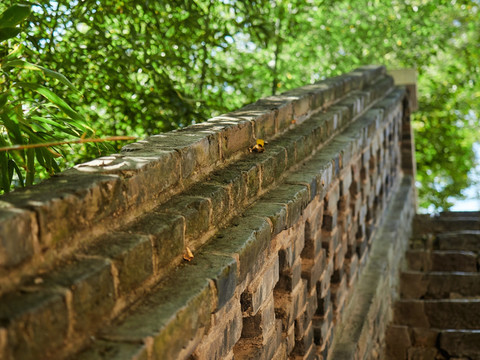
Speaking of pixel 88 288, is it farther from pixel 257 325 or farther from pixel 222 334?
pixel 257 325

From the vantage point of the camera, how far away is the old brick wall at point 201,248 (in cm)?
118

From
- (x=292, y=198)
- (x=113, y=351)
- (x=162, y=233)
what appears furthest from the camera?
(x=292, y=198)

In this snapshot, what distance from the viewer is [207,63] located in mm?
5832

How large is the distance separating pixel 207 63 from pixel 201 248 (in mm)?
4267

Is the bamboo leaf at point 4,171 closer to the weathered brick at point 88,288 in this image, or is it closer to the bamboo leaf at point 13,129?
the bamboo leaf at point 13,129

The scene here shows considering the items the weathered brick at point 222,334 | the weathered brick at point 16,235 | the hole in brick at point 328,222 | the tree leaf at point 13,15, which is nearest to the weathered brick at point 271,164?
the hole in brick at point 328,222

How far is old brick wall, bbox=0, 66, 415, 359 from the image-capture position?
118cm

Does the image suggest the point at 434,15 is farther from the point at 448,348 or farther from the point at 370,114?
the point at 448,348

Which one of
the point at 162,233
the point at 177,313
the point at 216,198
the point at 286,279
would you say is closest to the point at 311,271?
the point at 286,279

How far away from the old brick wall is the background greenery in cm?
61

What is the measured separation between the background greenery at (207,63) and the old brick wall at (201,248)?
0.61 metres

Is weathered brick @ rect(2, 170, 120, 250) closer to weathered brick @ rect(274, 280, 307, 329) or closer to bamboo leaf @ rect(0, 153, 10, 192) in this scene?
bamboo leaf @ rect(0, 153, 10, 192)

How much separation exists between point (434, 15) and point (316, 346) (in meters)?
9.77

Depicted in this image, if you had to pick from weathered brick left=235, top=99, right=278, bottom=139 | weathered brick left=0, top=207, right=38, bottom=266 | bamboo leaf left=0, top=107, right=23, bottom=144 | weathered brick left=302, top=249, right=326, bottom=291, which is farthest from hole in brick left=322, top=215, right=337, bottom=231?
weathered brick left=0, top=207, right=38, bottom=266
